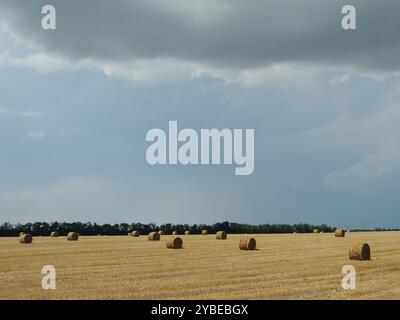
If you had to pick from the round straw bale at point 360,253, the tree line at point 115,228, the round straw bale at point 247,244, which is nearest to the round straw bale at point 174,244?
the round straw bale at point 247,244

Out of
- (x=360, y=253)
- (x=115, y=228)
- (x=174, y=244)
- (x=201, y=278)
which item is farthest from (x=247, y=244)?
(x=115, y=228)

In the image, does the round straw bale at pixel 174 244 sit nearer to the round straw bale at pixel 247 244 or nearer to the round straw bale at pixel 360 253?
the round straw bale at pixel 247 244

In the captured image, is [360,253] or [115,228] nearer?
[360,253]

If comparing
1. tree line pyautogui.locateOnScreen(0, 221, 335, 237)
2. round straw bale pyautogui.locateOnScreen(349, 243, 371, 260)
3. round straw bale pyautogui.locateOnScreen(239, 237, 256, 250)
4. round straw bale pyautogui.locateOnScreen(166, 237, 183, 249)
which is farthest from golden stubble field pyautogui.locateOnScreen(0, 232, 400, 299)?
tree line pyautogui.locateOnScreen(0, 221, 335, 237)

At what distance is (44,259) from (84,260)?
7.63 feet

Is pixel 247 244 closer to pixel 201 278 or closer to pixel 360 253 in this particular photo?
pixel 360 253

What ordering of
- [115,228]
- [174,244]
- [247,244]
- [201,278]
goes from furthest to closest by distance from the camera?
[115,228] < [174,244] < [247,244] < [201,278]

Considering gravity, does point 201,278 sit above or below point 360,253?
below

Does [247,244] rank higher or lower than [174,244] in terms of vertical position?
higher

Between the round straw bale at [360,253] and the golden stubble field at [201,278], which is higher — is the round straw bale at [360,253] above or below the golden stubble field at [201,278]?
above

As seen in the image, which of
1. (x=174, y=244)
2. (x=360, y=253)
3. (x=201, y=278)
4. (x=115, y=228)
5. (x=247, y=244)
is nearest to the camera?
(x=201, y=278)
